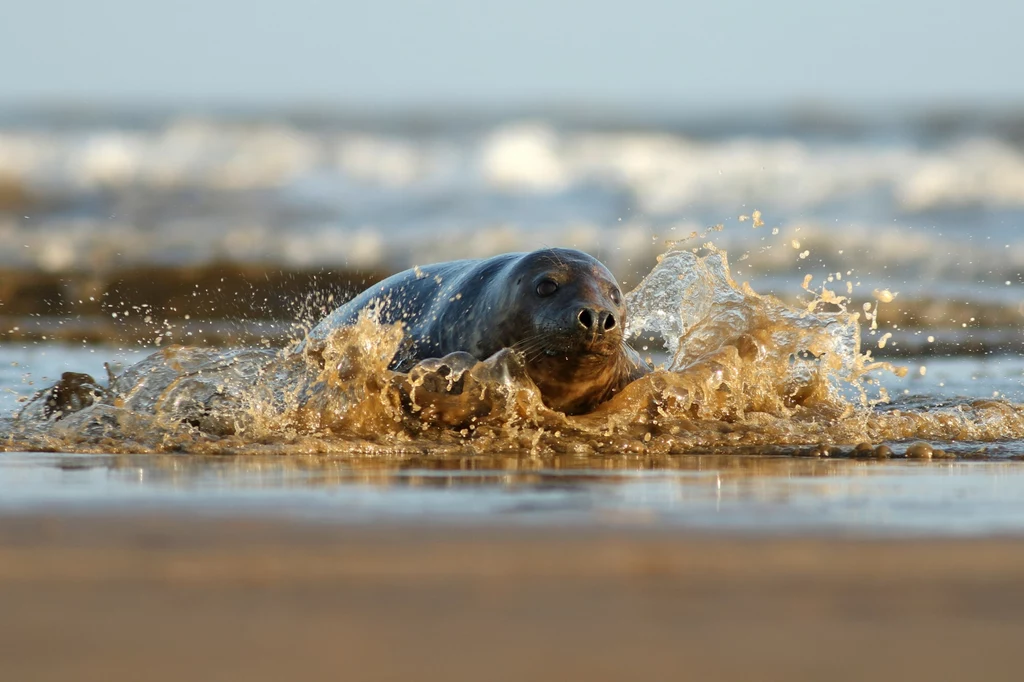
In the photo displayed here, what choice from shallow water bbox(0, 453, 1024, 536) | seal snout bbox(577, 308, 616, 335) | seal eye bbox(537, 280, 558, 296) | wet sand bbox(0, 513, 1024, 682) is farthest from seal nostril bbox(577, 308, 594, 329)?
wet sand bbox(0, 513, 1024, 682)

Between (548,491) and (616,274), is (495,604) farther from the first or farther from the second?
(616,274)

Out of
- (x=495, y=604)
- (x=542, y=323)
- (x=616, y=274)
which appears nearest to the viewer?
(x=495, y=604)

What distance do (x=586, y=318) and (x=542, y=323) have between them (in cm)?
24

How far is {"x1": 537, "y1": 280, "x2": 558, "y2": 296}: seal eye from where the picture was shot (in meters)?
5.44

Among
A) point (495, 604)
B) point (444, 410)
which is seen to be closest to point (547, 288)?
point (444, 410)

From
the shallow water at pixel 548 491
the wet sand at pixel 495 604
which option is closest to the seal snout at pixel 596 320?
the shallow water at pixel 548 491

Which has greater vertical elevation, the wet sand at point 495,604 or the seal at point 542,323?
the seal at point 542,323

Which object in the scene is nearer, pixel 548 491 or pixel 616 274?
pixel 548 491

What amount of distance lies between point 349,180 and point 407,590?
19554 mm

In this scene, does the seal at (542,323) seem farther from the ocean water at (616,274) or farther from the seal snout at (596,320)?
the ocean water at (616,274)

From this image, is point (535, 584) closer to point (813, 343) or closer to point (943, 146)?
point (813, 343)

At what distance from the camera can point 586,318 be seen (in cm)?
514

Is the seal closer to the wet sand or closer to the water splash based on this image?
the water splash

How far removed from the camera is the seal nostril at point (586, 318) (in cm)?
512
